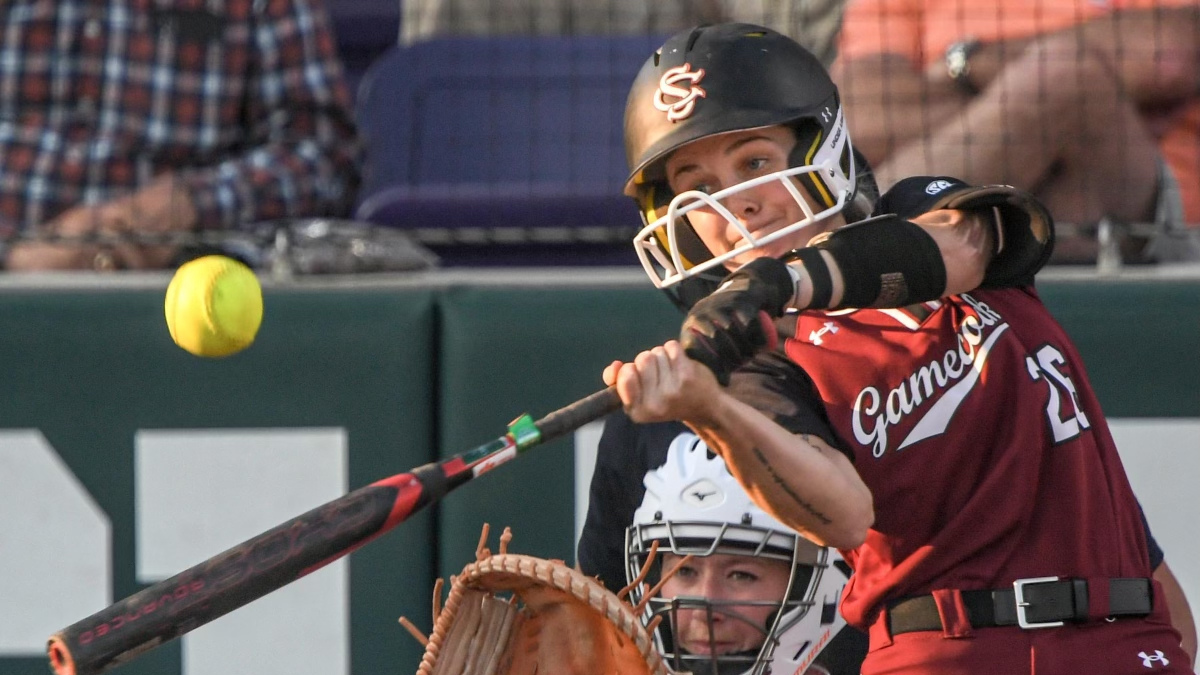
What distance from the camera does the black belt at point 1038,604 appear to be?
6.43 ft

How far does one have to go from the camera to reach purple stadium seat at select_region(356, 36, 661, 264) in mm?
4180

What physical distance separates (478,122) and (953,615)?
2734 mm

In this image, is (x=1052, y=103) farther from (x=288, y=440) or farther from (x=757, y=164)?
(x=288, y=440)

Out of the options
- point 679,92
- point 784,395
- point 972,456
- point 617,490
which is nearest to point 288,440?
point 617,490

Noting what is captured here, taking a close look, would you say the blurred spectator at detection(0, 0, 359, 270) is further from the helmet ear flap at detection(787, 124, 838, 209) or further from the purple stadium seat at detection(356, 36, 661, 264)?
the helmet ear flap at detection(787, 124, 838, 209)

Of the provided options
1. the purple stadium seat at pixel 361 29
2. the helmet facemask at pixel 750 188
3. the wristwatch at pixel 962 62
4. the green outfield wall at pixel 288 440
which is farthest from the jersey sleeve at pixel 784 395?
the purple stadium seat at pixel 361 29

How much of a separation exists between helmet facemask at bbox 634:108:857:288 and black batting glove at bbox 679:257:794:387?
25cm

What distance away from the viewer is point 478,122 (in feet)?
14.5

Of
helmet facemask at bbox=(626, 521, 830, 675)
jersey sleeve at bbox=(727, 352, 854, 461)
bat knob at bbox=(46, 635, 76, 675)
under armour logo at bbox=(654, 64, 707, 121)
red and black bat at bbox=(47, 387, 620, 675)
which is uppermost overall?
under armour logo at bbox=(654, 64, 707, 121)

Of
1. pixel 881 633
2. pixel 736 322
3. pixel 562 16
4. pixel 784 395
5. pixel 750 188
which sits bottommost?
pixel 881 633

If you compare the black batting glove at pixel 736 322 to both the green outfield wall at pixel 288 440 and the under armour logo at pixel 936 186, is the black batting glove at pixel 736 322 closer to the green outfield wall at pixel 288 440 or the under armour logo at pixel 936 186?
the under armour logo at pixel 936 186

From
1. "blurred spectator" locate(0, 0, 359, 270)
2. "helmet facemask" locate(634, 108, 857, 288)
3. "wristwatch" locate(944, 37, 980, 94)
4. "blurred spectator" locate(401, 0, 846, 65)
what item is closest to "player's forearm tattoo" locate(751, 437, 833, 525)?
"helmet facemask" locate(634, 108, 857, 288)

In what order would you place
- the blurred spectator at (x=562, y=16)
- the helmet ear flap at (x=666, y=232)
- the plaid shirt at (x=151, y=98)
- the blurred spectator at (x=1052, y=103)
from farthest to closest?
the blurred spectator at (x=562, y=16) → the plaid shirt at (x=151, y=98) → the blurred spectator at (x=1052, y=103) → the helmet ear flap at (x=666, y=232)

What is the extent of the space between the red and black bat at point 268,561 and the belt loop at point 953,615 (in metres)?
0.53
